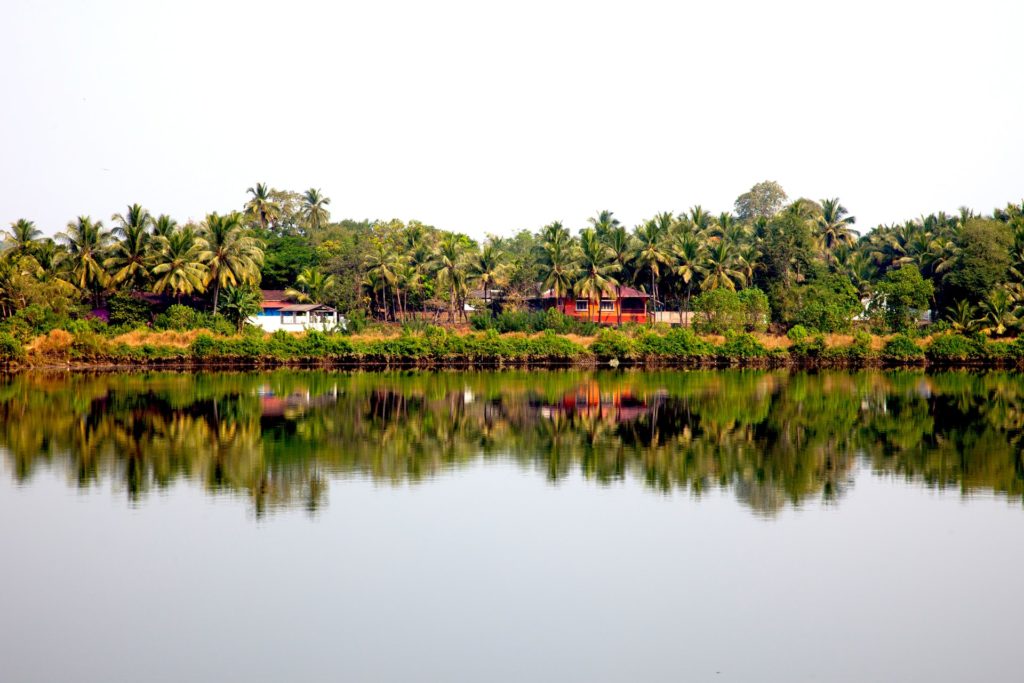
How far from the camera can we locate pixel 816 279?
81000 mm

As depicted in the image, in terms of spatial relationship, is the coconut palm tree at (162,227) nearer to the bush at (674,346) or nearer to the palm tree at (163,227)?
Answer: the palm tree at (163,227)

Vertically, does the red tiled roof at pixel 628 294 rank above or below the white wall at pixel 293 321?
above

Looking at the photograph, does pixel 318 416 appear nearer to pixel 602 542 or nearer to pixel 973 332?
pixel 602 542

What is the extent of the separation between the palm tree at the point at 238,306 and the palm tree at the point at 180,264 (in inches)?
77.6

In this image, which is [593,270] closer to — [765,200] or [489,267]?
[489,267]

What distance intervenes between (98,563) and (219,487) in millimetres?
5723

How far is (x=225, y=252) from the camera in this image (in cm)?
7256

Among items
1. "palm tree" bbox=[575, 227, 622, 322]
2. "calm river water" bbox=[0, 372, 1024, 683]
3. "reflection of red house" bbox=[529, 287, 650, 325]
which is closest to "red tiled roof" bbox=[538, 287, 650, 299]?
"reflection of red house" bbox=[529, 287, 650, 325]

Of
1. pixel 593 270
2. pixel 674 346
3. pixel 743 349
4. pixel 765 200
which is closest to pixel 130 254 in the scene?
pixel 593 270

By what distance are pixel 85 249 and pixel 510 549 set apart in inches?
2459

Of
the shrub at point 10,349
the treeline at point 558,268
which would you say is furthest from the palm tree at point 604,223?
the shrub at point 10,349

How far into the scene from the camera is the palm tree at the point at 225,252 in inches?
2844

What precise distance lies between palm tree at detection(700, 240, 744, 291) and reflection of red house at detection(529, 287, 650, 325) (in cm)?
609

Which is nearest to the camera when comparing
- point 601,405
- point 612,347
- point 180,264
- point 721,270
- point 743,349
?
point 601,405
